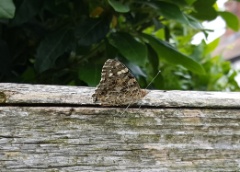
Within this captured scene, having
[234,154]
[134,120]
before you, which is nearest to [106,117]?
[134,120]

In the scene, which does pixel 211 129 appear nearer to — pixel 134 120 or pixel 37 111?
pixel 134 120

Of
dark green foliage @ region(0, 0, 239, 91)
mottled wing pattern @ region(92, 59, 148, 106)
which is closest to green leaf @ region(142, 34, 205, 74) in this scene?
dark green foliage @ region(0, 0, 239, 91)

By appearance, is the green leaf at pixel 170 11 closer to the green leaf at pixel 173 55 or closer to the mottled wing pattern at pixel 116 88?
the green leaf at pixel 173 55

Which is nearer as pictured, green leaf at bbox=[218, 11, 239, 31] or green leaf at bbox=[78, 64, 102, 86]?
green leaf at bbox=[78, 64, 102, 86]

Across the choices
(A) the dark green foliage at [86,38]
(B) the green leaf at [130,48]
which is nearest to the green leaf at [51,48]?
(A) the dark green foliage at [86,38]

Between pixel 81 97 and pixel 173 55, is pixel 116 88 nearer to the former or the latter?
pixel 81 97

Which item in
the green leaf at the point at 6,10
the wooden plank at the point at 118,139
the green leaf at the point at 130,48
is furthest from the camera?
the green leaf at the point at 130,48

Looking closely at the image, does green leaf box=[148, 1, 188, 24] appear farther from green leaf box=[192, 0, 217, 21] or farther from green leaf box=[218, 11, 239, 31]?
green leaf box=[218, 11, 239, 31]
